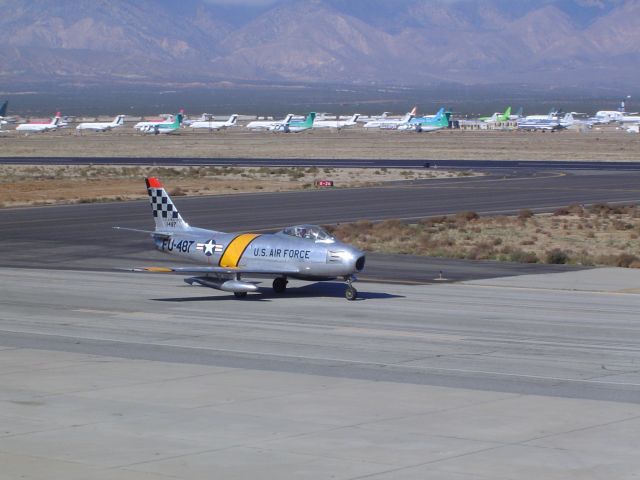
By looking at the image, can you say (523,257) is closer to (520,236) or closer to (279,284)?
(520,236)

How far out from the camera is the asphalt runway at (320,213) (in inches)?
1598

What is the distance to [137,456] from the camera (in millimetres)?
15992

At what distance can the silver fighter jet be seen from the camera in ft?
102

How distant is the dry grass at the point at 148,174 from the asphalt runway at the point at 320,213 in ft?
15.3

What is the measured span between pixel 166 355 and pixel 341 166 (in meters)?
81.6

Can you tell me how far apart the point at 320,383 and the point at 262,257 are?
11.4 meters

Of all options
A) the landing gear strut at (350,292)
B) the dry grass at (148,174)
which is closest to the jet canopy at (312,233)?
the landing gear strut at (350,292)

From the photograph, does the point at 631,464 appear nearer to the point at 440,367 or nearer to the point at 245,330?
the point at 440,367

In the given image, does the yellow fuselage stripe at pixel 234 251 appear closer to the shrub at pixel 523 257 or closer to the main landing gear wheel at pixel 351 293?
the main landing gear wheel at pixel 351 293

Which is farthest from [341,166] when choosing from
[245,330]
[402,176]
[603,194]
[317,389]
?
[317,389]

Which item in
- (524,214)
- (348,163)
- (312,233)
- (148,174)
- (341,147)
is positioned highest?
(341,147)

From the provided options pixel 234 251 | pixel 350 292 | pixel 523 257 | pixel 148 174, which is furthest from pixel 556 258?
pixel 148 174

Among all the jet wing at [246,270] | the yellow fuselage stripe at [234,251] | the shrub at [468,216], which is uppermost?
the shrub at [468,216]

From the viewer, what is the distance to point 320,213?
60344 millimetres
